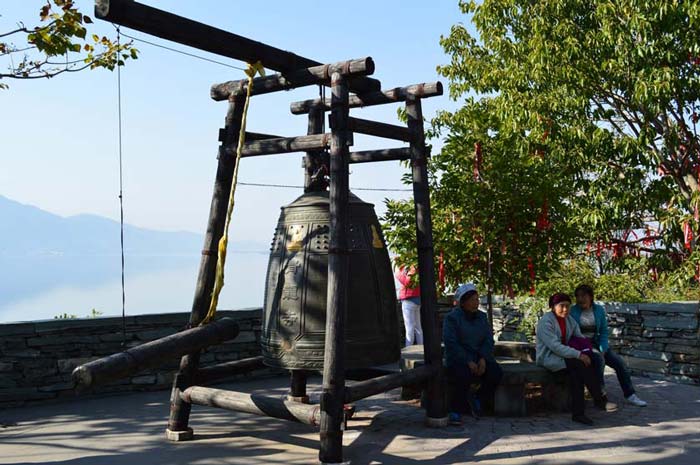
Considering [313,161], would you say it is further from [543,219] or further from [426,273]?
[543,219]

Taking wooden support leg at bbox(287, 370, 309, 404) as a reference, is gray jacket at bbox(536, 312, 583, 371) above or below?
above

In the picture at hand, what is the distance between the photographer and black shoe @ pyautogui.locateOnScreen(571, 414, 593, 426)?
7400 mm

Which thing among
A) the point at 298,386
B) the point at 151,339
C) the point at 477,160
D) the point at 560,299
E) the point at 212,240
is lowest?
the point at 298,386

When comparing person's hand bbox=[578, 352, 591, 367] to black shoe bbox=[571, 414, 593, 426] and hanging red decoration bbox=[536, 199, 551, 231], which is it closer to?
black shoe bbox=[571, 414, 593, 426]

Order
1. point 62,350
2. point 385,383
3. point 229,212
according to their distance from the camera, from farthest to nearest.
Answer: point 62,350 < point 229,212 < point 385,383

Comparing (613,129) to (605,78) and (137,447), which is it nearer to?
(605,78)

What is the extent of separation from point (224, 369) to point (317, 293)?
1.56 meters

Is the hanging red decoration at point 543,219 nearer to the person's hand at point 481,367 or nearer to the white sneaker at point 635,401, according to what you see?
the white sneaker at point 635,401

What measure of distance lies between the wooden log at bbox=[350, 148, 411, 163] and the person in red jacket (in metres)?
2.82

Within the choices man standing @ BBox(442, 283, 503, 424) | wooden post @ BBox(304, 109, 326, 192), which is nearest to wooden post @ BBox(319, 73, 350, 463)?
wooden post @ BBox(304, 109, 326, 192)

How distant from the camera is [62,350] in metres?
8.98

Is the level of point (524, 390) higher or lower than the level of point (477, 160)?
lower

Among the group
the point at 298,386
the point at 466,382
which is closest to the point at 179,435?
the point at 298,386

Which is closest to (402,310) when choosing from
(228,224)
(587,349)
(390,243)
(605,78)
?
(390,243)
